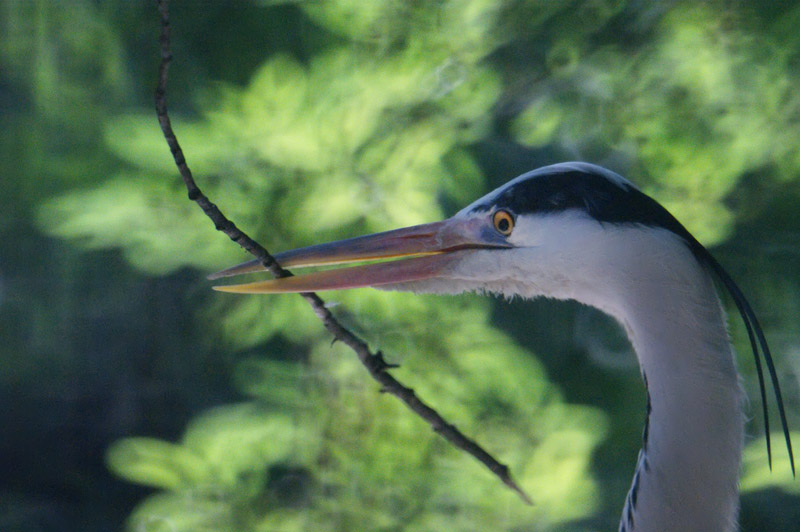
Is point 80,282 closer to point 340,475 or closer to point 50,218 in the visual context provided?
point 50,218

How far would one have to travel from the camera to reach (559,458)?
1.20m

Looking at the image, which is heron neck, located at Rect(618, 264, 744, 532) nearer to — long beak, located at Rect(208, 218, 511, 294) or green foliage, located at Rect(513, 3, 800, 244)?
long beak, located at Rect(208, 218, 511, 294)

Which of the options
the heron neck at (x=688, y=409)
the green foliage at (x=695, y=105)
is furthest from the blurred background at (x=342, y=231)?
the heron neck at (x=688, y=409)

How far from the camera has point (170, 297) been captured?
1198 millimetres

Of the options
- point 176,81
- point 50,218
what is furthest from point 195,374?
point 176,81

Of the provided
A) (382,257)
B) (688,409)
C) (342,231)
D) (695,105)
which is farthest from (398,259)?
(695,105)

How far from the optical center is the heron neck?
0.56 m

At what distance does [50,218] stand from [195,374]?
361mm

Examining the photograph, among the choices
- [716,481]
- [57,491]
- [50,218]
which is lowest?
[716,481]

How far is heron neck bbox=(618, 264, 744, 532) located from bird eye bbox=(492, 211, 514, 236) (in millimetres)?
114

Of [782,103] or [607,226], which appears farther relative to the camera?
[782,103]

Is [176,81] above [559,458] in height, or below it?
above

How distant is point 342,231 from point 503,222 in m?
0.59

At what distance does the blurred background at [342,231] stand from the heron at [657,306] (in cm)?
57
